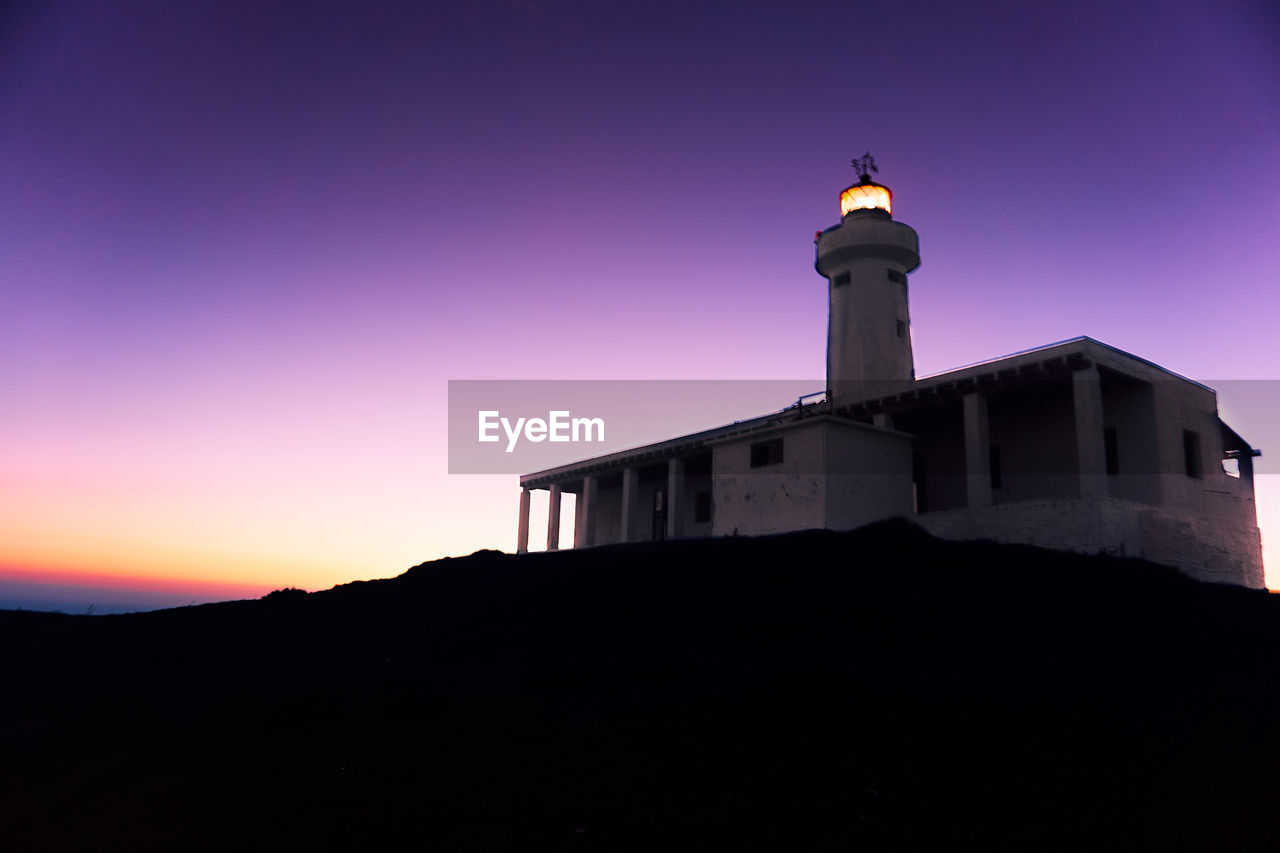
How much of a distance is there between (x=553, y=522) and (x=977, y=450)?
2344 centimetres

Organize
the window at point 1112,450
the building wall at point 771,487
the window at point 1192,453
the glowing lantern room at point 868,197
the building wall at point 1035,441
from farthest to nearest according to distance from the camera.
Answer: the glowing lantern room at point 868,197 < the building wall at point 771,487 < the building wall at point 1035,441 < the window at point 1192,453 < the window at point 1112,450

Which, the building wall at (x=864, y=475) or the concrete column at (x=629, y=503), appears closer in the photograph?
the building wall at (x=864, y=475)

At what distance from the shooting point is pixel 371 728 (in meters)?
13.4

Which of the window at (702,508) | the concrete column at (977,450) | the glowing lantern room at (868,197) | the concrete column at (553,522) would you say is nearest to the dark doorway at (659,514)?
the window at (702,508)

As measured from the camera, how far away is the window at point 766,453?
87.7ft

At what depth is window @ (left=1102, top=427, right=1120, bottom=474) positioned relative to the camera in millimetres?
23812

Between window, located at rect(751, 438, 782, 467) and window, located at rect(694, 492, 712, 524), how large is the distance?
6763mm

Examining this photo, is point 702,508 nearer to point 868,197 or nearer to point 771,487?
point 771,487

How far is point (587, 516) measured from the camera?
3875cm

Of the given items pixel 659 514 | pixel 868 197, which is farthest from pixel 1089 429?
pixel 659 514

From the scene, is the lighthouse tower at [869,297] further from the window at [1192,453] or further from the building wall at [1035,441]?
the window at [1192,453]

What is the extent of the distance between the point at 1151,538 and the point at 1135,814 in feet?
49.2

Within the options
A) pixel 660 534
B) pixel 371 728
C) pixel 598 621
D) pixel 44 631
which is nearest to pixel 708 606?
pixel 598 621

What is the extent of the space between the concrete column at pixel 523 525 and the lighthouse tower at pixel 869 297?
18.4 metres
